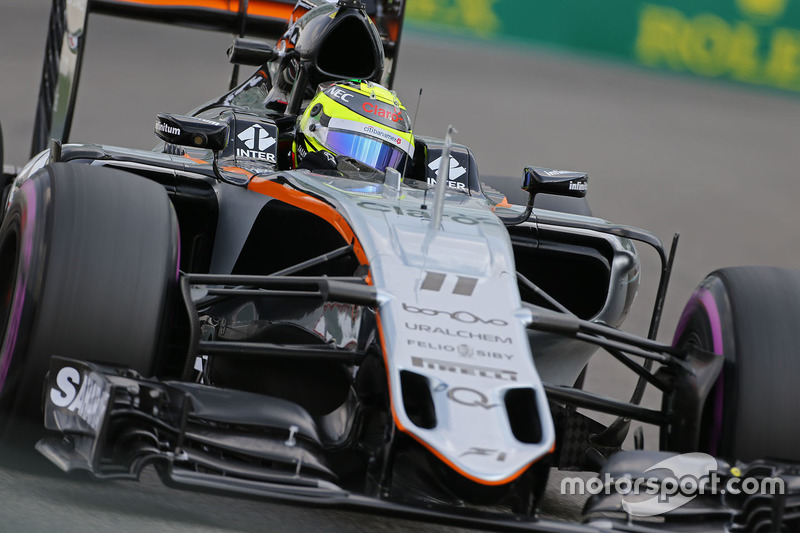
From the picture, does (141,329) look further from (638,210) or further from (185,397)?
(638,210)

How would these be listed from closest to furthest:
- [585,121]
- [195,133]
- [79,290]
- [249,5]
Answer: [79,290], [195,133], [249,5], [585,121]

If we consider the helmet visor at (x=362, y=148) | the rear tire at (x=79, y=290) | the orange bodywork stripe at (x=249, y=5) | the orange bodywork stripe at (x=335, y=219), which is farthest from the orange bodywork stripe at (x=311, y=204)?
the orange bodywork stripe at (x=249, y=5)

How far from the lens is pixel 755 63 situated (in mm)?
15750

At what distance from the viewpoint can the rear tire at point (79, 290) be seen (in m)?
2.97

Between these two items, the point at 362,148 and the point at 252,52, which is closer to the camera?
the point at 362,148

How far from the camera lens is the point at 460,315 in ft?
9.82

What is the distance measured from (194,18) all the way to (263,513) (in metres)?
3.31

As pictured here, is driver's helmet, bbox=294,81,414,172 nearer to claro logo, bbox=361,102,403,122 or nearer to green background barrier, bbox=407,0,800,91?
claro logo, bbox=361,102,403,122

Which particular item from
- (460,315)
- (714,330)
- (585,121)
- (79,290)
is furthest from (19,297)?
(585,121)

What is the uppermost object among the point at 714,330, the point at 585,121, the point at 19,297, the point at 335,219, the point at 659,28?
the point at 659,28

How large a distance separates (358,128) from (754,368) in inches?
66.5

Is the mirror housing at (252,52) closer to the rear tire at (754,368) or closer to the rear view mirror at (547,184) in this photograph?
the rear view mirror at (547,184)

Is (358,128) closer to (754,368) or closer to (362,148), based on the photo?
(362,148)

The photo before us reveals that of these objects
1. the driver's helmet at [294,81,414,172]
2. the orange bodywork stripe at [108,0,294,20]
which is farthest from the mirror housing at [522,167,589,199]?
the orange bodywork stripe at [108,0,294,20]
